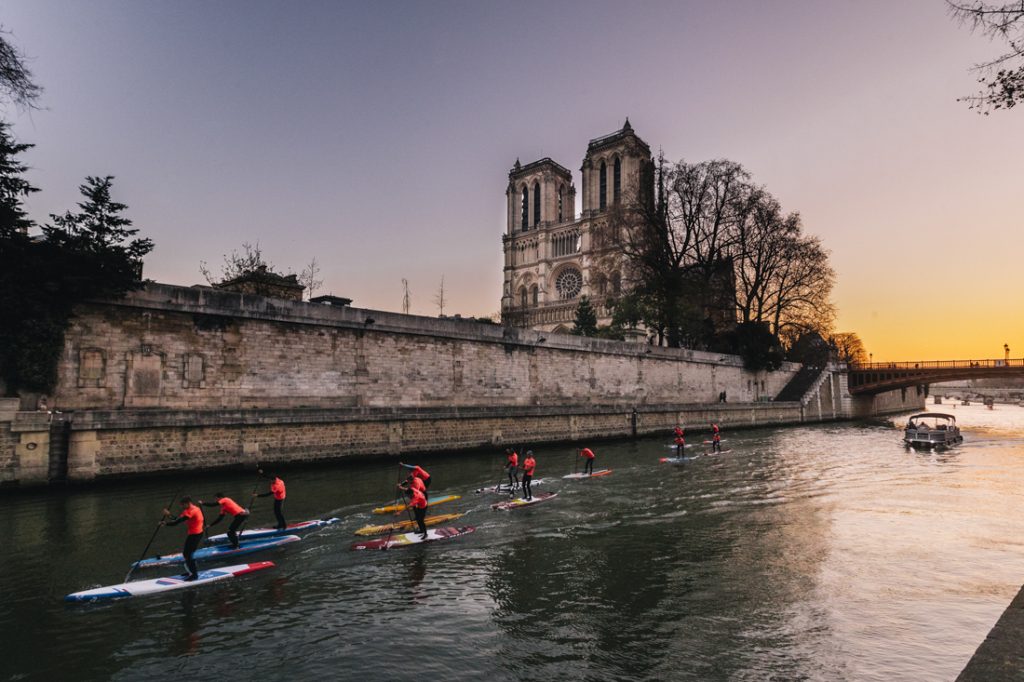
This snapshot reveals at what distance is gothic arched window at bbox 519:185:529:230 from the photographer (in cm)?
10706

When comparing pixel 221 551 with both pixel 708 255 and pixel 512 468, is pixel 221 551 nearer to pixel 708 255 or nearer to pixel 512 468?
pixel 512 468

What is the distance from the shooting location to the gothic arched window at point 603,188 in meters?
95.8

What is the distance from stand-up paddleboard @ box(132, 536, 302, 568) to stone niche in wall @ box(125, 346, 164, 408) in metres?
9.67

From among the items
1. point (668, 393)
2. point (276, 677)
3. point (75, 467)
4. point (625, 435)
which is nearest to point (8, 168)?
point (75, 467)

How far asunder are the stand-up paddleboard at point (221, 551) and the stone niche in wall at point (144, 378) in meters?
9.67

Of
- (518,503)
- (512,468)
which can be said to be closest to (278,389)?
(512,468)

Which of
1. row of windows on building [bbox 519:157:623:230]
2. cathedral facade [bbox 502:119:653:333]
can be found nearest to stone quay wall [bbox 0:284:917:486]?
cathedral facade [bbox 502:119:653:333]

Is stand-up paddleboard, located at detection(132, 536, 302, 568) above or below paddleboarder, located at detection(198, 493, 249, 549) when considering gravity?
below

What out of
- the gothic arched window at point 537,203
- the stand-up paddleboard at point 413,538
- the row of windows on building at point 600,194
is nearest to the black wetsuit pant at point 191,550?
the stand-up paddleboard at point 413,538

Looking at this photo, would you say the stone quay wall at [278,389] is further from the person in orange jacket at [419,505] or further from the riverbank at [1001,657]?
the riverbank at [1001,657]

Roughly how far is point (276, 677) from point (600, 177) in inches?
3850

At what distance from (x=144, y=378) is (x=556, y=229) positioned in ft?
280

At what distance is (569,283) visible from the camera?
96.4 m

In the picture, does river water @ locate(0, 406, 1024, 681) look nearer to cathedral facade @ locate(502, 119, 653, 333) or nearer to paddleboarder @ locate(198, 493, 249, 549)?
paddleboarder @ locate(198, 493, 249, 549)
